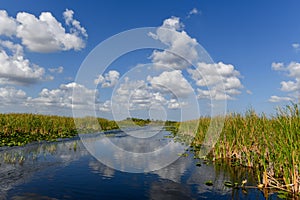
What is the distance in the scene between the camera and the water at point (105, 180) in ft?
30.4

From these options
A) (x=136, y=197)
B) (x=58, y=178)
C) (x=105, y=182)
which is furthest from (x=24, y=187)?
(x=136, y=197)

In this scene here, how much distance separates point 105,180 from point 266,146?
316 inches

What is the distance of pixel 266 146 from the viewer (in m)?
11.8

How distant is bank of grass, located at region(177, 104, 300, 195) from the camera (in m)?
9.10

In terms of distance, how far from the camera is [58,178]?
36.7 feet

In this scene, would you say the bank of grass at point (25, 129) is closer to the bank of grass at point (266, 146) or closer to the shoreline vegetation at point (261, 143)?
the shoreline vegetation at point (261, 143)

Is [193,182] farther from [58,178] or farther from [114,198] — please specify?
[58,178]

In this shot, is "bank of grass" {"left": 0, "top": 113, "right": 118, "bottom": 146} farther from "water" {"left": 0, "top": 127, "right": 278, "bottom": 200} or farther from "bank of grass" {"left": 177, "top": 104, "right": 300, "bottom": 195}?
"bank of grass" {"left": 177, "top": 104, "right": 300, "bottom": 195}

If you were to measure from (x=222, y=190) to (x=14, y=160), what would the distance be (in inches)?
453

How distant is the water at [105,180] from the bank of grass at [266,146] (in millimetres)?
935

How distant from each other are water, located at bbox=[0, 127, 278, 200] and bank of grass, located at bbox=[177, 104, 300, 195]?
935mm

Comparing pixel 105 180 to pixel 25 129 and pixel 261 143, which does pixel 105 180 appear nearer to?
pixel 261 143

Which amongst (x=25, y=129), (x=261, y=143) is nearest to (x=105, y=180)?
(x=261, y=143)

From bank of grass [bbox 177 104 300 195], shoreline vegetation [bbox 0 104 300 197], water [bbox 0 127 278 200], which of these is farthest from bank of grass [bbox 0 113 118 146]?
bank of grass [bbox 177 104 300 195]
